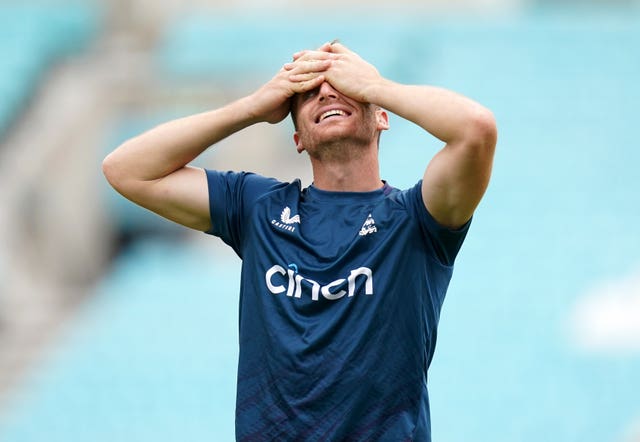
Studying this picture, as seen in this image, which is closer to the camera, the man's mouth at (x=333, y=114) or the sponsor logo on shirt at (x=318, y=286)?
the sponsor logo on shirt at (x=318, y=286)

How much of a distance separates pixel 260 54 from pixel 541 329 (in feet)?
15.5

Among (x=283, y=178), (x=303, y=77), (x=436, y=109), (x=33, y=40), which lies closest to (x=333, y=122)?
(x=303, y=77)

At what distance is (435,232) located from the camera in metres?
2.53

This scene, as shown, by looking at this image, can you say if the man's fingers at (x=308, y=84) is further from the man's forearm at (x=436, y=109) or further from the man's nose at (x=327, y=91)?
the man's forearm at (x=436, y=109)

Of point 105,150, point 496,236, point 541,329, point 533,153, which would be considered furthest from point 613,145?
point 105,150

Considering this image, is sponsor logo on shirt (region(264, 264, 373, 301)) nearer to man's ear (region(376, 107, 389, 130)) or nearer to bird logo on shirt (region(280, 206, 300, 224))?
bird logo on shirt (region(280, 206, 300, 224))

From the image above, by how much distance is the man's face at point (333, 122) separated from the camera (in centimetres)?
261

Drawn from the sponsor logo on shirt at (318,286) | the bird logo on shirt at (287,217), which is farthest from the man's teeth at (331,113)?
the sponsor logo on shirt at (318,286)

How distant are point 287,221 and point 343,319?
31cm

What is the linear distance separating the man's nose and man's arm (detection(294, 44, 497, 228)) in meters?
0.03

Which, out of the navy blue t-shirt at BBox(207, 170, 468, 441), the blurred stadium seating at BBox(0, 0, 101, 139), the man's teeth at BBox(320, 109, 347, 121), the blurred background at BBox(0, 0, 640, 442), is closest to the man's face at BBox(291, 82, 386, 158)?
the man's teeth at BBox(320, 109, 347, 121)

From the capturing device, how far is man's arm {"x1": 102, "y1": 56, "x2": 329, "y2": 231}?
8.93 feet

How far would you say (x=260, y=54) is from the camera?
10820mm

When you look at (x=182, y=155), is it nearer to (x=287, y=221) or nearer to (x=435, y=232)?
(x=287, y=221)
